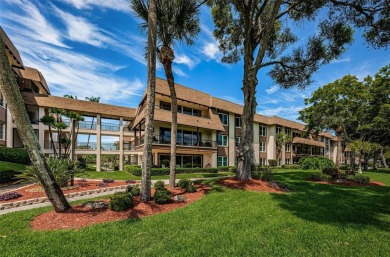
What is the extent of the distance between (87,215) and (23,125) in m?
3.14

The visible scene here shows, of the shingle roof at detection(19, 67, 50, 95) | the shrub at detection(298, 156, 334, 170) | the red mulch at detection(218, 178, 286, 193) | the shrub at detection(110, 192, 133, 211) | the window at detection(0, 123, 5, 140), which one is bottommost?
the shrub at detection(298, 156, 334, 170)

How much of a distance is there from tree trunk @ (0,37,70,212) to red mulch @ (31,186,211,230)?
412 millimetres

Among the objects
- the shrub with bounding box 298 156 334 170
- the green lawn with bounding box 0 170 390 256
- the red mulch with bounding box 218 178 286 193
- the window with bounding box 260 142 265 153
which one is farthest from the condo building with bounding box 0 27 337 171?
the green lawn with bounding box 0 170 390 256

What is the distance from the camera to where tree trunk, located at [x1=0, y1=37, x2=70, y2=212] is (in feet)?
17.1

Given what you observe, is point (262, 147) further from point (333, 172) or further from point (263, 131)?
point (333, 172)

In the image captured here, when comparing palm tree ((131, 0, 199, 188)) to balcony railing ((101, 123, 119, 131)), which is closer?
palm tree ((131, 0, 199, 188))

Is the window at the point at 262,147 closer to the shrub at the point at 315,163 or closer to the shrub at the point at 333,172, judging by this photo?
the shrub at the point at 315,163

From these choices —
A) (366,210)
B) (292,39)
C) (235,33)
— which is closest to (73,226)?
(366,210)

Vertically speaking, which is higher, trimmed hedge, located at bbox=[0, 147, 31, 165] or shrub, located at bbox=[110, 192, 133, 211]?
trimmed hedge, located at bbox=[0, 147, 31, 165]

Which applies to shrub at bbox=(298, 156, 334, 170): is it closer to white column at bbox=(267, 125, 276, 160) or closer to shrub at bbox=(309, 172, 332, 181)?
white column at bbox=(267, 125, 276, 160)

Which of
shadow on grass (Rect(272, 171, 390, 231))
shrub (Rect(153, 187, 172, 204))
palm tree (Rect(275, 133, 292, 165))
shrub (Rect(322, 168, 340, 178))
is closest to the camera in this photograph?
shadow on grass (Rect(272, 171, 390, 231))

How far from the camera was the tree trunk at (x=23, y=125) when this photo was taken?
5.21 meters

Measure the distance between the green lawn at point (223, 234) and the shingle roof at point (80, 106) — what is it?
17.9 metres

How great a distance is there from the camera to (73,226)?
5.12 m
